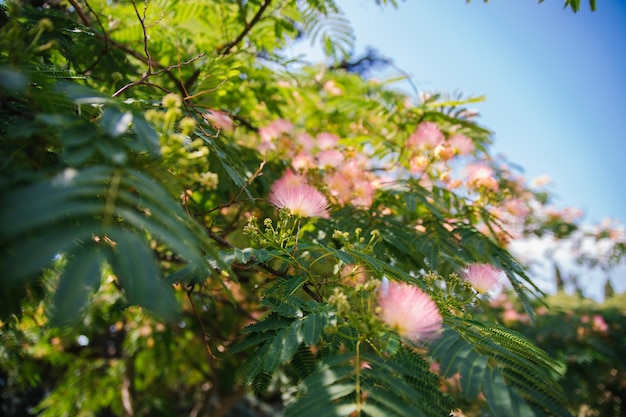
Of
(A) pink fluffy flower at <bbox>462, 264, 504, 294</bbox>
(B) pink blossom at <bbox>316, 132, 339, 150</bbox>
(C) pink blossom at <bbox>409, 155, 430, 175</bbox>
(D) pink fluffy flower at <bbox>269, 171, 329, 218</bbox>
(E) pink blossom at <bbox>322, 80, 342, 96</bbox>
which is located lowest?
(A) pink fluffy flower at <bbox>462, 264, 504, 294</bbox>

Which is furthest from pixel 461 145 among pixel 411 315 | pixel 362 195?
pixel 411 315

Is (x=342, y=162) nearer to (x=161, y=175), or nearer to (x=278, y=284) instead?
(x=278, y=284)

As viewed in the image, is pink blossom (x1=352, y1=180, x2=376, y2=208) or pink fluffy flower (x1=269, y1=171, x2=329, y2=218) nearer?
pink fluffy flower (x1=269, y1=171, x2=329, y2=218)

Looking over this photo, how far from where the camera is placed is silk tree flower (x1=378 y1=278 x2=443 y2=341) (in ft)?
3.85

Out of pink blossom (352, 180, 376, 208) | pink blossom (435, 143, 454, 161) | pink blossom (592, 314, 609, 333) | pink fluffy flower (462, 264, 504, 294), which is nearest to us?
pink fluffy flower (462, 264, 504, 294)

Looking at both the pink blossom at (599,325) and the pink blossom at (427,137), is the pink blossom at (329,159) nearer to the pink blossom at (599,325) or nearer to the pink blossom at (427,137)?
the pink blossom at (427,137)

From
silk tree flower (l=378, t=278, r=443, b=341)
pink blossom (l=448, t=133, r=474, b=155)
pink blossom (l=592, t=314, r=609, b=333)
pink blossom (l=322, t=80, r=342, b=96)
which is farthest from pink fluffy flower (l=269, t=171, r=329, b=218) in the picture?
pink blossom (l=592, t=314, r=609, b=333)

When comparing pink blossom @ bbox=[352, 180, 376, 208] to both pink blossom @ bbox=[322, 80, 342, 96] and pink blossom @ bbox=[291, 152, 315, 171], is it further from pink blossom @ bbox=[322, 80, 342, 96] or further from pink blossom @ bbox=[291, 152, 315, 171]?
pink blossom @ bbox=[322, 80, 342, 96]

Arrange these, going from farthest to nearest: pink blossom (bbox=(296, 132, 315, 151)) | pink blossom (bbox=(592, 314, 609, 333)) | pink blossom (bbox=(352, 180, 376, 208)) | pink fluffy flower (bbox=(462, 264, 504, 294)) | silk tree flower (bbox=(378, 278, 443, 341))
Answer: pink blossom (bbox=(592, 314, 609, 333)), pink blossom (bbox=(296, 132, 315, 151)), pink blossom (bbox=(352, 180, 376, 208)), pink fluffy flower (bbox=(462, 264, 504, 294)), silk tree flower (bbox=(378, 278, 443, 341))

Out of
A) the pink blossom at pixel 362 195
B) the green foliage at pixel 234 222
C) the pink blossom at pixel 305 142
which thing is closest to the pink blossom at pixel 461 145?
the green foliage at pixel 234 222

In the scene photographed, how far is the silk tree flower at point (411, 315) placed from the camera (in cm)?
117

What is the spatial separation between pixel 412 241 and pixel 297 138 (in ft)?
3.31

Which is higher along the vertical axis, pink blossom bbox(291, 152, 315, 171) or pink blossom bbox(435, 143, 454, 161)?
pink blossom bbox(435, 143, 454, 161)

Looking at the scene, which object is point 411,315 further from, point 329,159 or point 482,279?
point 329,159
